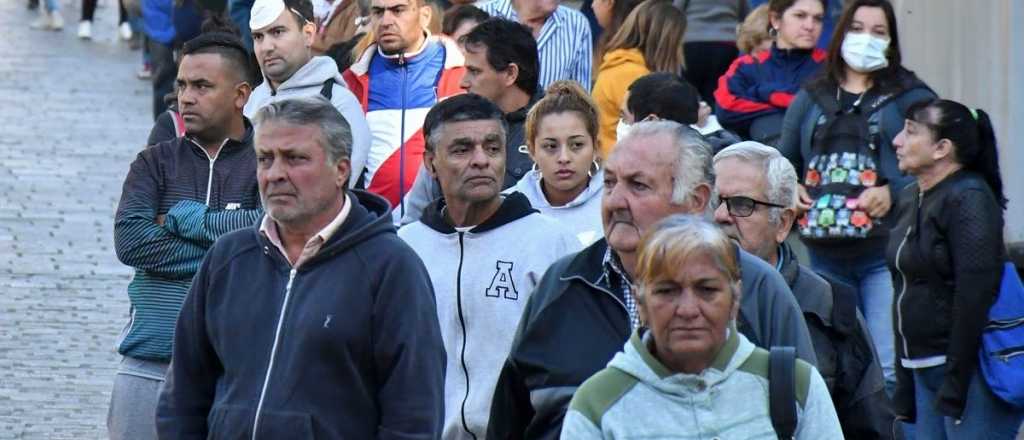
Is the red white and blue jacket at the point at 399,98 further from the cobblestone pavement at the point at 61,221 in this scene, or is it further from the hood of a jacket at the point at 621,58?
the cobblestone pavement at the point at 61,221

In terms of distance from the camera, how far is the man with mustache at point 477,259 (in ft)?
22.7

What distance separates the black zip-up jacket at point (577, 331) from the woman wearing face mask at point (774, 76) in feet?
18.8

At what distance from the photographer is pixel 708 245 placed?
194 inches

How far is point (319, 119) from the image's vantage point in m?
5.91

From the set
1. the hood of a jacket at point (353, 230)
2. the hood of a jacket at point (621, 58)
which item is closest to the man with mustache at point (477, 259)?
the hood of a jacket at point (353, 230)

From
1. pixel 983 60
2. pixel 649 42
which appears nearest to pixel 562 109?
pixel 649 42

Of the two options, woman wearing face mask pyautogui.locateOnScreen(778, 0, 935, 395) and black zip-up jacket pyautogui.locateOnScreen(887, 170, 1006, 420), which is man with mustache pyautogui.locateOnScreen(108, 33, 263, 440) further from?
woman wearing face mask pyautogui.locateOnScreen(778, 0, 935, 395)

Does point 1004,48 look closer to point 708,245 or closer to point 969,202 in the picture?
point 969,202

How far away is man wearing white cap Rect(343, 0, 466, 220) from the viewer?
32.3 ft

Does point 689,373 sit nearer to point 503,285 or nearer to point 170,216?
point 503,285

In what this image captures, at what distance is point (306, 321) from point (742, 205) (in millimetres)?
1610

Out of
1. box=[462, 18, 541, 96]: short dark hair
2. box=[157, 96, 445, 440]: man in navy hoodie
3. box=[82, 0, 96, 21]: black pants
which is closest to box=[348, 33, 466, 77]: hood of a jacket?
box=[462, 18, 541, 96]: short dark hair

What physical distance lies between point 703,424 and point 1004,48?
7800mm

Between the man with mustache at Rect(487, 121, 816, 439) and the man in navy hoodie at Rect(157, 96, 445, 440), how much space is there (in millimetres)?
280
